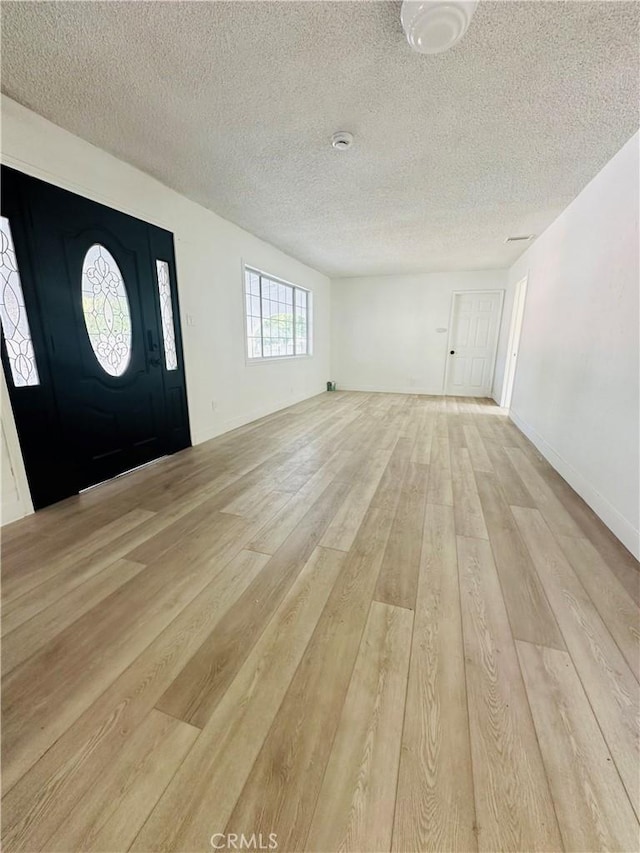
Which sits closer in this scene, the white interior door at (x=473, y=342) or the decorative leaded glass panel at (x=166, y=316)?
the decorative leaded glass panel at (x=166, y=316)

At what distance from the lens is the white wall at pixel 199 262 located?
2.16 metres

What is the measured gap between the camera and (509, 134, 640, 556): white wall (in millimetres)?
2086

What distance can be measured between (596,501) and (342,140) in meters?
3.10

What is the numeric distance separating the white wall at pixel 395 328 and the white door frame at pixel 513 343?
693 millimetres

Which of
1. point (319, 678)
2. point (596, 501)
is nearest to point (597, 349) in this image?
point (596, 501)

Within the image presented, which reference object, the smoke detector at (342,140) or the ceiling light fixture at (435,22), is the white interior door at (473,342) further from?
the ceiling light fixture at (435,22)

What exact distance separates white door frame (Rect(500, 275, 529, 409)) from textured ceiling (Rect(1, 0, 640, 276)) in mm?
2266

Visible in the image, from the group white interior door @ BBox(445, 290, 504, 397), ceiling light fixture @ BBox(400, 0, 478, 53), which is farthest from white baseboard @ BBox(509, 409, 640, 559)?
white interior door @ BBox(445, 290, 504, 397)

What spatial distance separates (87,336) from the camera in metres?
2.52

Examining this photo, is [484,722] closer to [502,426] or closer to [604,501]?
[604,501]

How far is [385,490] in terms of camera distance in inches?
104

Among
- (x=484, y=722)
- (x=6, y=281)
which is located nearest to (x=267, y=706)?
(x=484, y=722)

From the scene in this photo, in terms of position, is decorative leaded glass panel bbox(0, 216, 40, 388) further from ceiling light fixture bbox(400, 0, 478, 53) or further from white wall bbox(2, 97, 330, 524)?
ceiling light fixture bbox(400, 0, 478, 53)

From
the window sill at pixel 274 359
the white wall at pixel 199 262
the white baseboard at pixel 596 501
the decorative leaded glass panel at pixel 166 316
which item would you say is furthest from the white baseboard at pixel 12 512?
the white baseboard at pixel 596 501
